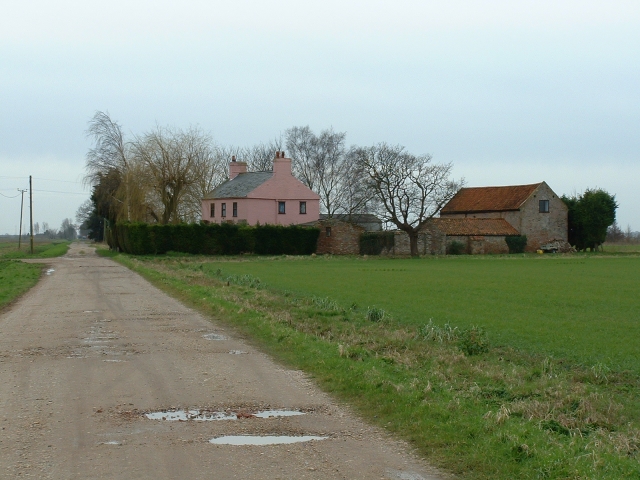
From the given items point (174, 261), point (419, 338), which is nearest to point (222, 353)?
point (419, 338)

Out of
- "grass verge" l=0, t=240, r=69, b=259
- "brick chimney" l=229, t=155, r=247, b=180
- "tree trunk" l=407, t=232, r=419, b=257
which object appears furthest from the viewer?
"brick chimney" l=229, t=155, r=247, b=180

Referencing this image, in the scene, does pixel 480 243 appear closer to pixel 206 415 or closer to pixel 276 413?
pixel 276 413

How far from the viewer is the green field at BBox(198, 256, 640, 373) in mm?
14734

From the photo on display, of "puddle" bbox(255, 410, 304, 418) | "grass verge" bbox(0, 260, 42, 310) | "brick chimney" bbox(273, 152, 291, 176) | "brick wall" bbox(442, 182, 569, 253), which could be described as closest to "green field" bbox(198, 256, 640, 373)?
"puddle" bbox(255, 410, 304, 418)

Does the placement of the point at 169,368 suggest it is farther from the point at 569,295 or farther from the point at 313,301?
the point at 569,295

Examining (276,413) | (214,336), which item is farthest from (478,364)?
(214,336)

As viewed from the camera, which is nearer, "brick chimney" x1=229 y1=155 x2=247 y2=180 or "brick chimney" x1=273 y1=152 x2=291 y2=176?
"brick chimney" x1=273 y1=152 x2=291 y2=176

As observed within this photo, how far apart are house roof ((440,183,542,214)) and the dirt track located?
226 ft

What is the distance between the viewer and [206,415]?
8750 mm

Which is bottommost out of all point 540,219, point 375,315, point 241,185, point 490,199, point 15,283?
point 375,315

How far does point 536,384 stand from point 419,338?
495cm

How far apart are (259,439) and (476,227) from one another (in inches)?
2803

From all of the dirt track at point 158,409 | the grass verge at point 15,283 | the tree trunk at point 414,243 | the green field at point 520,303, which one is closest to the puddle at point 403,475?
the dirt track at point 158,409

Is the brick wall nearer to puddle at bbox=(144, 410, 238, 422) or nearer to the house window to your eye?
the house window
